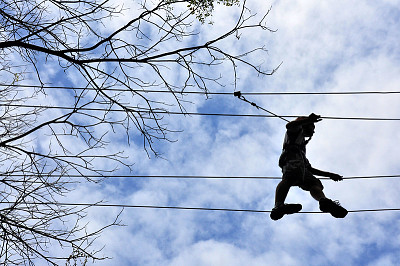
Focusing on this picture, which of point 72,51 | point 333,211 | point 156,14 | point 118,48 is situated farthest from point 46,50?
point 333,211

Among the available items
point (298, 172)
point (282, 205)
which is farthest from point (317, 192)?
point (282, 205)

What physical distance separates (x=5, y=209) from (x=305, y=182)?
343 centimetres

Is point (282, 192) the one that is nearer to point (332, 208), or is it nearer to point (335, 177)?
point (332, 208)

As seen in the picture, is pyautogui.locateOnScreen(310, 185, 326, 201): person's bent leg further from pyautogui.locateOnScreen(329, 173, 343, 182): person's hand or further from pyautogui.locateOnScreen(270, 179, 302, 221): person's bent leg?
pyautogui.locateOnScreen(329, 173, 343, 182): person's hand

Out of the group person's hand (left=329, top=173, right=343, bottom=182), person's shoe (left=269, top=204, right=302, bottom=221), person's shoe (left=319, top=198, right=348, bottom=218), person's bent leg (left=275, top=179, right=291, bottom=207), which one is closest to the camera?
person's shoe (left=319, top=198, right=348, bottom=218)

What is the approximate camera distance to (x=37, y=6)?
14.9 ft

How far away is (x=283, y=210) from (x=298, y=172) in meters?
0.55

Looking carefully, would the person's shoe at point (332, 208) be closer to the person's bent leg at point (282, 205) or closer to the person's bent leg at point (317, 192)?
the person's bent leg at point (317, 192)

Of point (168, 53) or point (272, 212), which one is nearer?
point (168, 53)

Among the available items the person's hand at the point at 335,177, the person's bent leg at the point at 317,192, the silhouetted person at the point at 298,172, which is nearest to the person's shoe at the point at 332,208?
the silhouetted person at the point at 298,172

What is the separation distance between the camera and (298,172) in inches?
215

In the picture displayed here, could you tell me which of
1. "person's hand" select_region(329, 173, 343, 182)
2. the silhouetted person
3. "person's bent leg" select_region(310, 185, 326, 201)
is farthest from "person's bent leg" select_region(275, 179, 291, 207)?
"person's hand" select_region(329, 173, 343, 182)

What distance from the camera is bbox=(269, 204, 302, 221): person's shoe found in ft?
17.0

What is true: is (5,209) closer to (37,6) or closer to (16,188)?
(16,188)
